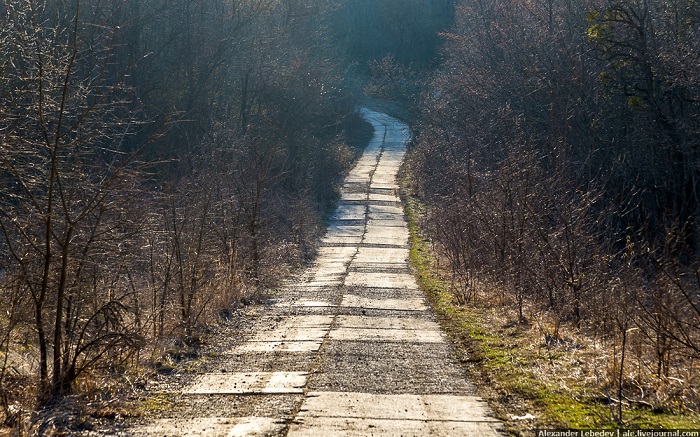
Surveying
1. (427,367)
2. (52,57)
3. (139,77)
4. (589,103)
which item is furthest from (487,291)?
(139,77)

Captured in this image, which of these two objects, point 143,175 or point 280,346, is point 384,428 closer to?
point 280,346

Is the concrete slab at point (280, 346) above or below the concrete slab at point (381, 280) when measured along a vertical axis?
above

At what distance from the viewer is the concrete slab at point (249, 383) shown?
8.41 meters

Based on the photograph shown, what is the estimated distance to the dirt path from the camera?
7.09 meters

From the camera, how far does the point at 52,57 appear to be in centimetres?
850

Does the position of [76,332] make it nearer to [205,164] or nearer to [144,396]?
[144,396]

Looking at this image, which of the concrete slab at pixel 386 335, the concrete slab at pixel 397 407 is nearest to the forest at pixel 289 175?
the concrete slab at pixel 397 407

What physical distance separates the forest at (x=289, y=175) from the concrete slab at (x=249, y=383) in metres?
0.80

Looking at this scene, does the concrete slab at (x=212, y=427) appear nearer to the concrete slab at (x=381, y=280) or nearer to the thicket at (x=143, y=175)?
the thicket at (x=143, y=175)

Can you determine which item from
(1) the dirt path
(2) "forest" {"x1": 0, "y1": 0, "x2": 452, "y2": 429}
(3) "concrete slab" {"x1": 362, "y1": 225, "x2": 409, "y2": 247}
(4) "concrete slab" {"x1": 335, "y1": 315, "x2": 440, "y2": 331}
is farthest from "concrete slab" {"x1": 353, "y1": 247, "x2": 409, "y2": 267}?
(4) "concrete slab" {"x1": 335, "y1": 315, "x2": 440, "y2": 331}

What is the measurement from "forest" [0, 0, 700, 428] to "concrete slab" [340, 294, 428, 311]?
1074mm

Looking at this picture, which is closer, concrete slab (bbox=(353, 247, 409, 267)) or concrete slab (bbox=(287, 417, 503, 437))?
concrete slab (bbox=(287, 417, 503, 437))

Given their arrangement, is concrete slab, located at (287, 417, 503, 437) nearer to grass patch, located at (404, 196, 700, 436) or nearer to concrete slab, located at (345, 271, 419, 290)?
grass patch, located at (404, 196, 700, 436)

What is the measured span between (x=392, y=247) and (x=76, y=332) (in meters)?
17.4
